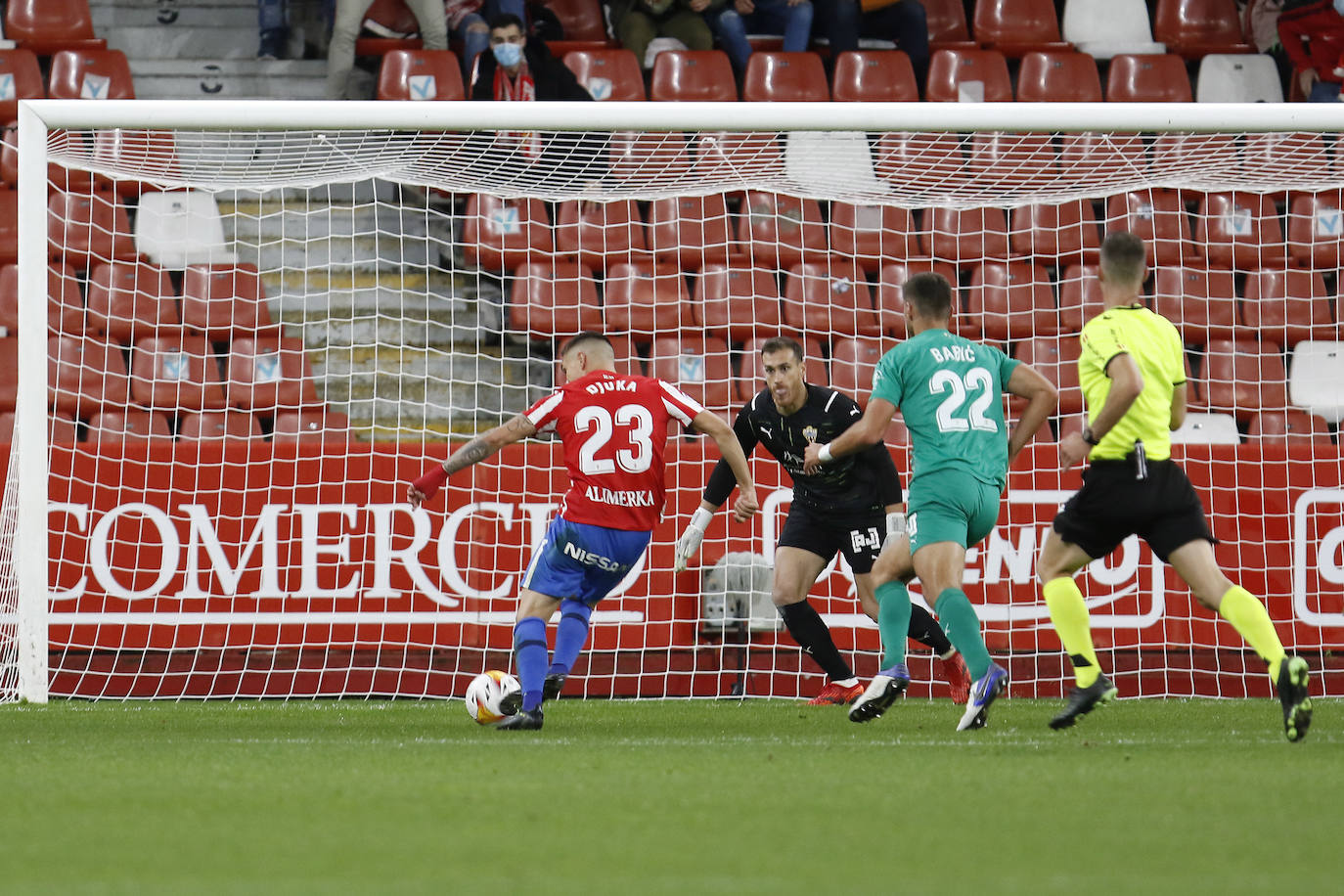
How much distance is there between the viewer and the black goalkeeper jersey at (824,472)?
769 cm

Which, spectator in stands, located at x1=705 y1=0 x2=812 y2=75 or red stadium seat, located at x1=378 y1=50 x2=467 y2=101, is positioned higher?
spectator in stands, located at x1=705 y1=0 x2=812 y2=75

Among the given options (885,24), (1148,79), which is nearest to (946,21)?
(885,24)

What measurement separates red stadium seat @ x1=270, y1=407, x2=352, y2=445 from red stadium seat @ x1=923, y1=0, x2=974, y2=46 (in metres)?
6.47

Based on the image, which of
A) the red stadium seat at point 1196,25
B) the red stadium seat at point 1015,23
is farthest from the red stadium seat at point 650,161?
the red stadium seat at point 1196,25

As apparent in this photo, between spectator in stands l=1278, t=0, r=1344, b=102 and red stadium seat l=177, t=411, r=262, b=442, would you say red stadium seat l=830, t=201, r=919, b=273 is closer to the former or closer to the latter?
spectator in stands l=1278, t=0, r=1344, b=102

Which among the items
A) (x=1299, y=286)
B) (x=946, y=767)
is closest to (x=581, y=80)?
(x=1299, y=286)

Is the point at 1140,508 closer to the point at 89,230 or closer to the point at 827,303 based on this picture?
the point at 827,303

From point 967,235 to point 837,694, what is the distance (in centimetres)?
394

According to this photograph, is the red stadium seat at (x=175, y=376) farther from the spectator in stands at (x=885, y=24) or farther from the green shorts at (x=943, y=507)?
the spectator in stands at (x=885, y=24)

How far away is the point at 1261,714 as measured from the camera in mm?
7363

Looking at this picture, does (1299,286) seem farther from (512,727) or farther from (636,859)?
(636,859)

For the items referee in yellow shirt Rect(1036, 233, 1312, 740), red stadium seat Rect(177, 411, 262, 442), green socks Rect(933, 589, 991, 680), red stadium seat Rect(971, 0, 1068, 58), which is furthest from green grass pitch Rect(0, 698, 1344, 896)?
red stadium seat Rect(971, 0, 1068, 58)

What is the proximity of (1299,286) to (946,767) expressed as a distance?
6.64 meters

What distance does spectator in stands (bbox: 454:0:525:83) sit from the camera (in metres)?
11.9
